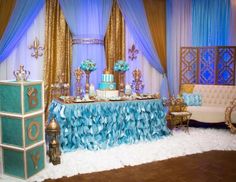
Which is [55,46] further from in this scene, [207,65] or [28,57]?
[207,65]

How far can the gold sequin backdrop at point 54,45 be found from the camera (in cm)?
551

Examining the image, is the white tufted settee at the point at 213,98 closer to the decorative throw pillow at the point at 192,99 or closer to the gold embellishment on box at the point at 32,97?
the decorative throw pillow at the point at 192,99

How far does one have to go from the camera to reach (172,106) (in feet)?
18.5

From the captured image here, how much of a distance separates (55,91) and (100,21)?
1718 mm

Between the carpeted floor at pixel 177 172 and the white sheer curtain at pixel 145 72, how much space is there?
2.64 m

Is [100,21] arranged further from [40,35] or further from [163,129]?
[163,129]

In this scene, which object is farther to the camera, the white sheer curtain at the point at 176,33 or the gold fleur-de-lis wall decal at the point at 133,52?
the white sheer curtain at the point at 176,33

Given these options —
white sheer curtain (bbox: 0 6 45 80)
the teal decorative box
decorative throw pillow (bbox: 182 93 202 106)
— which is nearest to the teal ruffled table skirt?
the teal decorative box

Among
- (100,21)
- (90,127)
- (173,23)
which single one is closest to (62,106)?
(90,127)

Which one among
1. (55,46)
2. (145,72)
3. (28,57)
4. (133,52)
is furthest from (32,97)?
(145,72)

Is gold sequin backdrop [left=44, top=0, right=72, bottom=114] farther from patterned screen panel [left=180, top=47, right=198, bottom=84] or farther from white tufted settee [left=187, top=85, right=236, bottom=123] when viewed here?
white tufted settee [left=187, top=85, right=236, bottom=123]

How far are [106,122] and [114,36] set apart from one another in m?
2.28

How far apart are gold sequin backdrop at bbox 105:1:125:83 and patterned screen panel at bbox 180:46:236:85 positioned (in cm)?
141

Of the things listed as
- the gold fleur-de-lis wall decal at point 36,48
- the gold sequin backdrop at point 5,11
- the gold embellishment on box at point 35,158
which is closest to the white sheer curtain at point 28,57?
the gold fleur-de-lis wall decal at point 36,48
